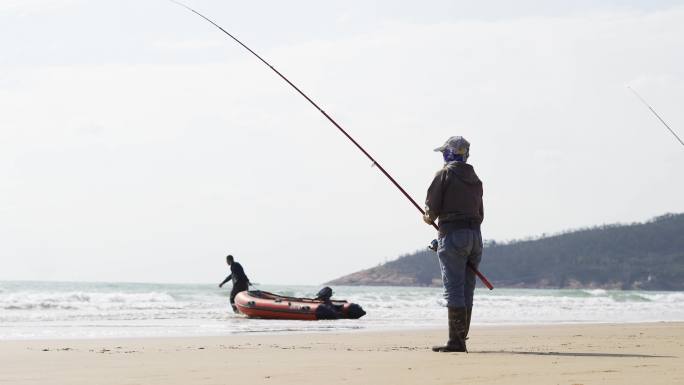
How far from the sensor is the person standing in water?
8.12 m

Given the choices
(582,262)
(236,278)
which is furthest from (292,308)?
(582,262)

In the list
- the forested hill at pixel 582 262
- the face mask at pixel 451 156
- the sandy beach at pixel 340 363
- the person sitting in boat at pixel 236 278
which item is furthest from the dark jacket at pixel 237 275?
the forested hill at pixel 582 262

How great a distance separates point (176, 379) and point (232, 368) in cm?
68

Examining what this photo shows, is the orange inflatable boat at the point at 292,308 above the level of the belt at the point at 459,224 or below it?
below

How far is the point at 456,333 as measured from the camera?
316 inches

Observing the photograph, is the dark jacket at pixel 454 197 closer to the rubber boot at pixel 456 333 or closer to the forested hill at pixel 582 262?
the rubber boot at pixel 456 333

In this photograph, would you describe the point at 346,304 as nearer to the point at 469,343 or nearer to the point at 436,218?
the point at 469,343

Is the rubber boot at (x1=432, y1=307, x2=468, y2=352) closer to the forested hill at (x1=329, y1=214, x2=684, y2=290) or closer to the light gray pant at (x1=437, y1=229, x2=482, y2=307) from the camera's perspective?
the light gray pant at (x1=437, y1=229, x2=482, y2=307)

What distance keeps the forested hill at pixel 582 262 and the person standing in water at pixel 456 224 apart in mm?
119012

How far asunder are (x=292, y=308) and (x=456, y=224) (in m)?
12.9

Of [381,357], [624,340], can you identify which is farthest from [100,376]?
[624,340]

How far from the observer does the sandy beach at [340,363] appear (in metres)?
5.84

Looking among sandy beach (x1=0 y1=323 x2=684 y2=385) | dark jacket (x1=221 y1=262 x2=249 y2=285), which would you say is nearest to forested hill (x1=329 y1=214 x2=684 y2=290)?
dark jacket (x1=221 y1=262 x2=249 y2=285)

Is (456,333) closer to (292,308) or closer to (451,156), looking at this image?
(451,156)
